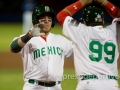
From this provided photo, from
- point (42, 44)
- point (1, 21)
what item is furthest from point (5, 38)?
point (42, 44)

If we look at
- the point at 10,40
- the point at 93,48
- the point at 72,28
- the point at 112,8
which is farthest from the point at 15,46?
the point at 10,40

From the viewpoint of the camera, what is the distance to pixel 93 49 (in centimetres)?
454

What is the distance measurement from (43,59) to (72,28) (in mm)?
609

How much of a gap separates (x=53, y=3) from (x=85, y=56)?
1615 cm

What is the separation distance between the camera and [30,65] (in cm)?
491

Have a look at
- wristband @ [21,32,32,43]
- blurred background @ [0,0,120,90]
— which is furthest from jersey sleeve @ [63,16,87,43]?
blurred background @ [0,0,120,90]

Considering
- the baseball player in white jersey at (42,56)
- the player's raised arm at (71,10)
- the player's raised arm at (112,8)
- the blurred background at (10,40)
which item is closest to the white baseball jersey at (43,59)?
the baseball player in white jersey at (42,56)

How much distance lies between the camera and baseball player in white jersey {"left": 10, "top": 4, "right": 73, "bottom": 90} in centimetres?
486

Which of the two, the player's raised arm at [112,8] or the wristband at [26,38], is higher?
the player's raised arm at [112,8]

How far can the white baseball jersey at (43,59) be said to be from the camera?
4879 mm

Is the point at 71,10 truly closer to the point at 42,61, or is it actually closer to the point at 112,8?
the point at 112,8

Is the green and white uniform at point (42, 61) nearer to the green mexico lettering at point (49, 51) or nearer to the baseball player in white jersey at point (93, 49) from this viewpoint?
the green mexico lettering at point (49, 51)

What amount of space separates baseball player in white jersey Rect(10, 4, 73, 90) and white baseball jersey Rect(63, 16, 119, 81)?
0.41 meters

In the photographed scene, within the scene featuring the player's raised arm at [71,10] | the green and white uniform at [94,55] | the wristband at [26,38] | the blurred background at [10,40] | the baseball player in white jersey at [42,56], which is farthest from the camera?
the blurred background at [10,40]
